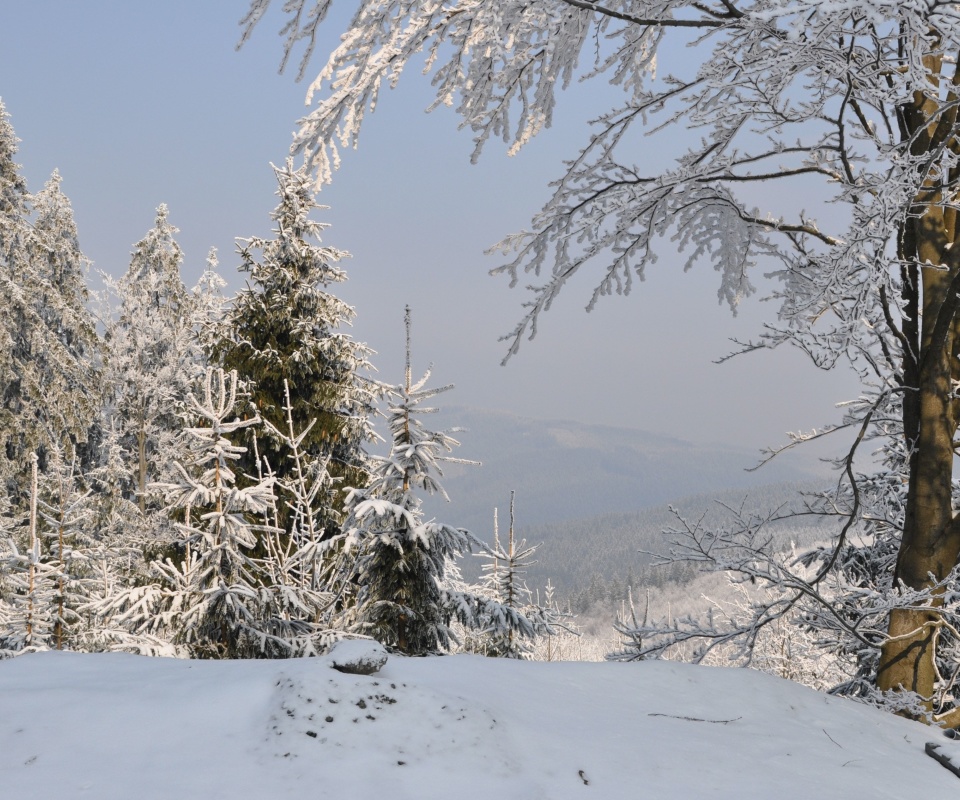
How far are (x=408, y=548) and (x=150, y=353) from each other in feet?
46.4

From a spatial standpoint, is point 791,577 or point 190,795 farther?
point 791,577

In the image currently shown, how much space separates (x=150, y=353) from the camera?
18.5 meters

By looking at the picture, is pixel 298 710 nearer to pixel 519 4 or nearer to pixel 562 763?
pixel 562 763

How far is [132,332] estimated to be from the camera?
1827 centimetres

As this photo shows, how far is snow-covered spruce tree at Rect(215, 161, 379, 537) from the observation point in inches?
447

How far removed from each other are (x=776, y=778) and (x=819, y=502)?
3956 mm

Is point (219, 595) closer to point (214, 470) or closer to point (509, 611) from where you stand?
point (214, 470)

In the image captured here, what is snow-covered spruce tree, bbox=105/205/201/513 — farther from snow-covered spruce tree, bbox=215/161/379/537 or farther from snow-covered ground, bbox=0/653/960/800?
snow-covered ground, bbox=0/653/960/800

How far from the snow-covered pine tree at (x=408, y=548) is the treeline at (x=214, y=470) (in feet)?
0.08

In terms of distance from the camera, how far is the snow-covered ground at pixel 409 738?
7.91 feet

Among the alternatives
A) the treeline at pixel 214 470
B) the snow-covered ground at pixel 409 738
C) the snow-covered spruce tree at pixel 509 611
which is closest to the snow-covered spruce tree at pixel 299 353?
Result: the treeline at pixel 214 470

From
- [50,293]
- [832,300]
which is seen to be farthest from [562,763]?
[50,293]

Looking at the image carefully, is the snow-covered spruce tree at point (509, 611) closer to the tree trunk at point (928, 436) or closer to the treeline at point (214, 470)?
the treeline at point (214, 470)

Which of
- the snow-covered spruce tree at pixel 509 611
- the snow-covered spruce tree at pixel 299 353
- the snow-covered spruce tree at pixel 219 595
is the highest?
the snow-covered spruce tree at pixel 299 353
